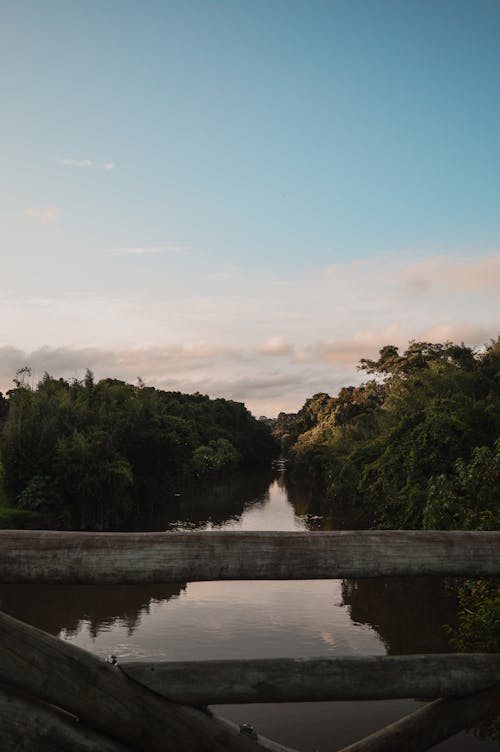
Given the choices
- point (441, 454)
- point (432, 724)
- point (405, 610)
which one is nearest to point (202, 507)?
point (441, 454)

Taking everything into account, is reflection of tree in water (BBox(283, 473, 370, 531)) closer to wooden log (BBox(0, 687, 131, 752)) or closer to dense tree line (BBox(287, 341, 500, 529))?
dense tree line (BBox(287, 341, 500, 529))

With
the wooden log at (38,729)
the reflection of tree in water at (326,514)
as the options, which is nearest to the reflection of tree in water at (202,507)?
the reflection of tree in water at (326,514)

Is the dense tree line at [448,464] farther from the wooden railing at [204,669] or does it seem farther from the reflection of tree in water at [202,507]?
the reflection of tree in water at [202,507]

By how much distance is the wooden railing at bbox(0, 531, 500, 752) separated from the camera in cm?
186

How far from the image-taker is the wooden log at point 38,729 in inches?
71.5

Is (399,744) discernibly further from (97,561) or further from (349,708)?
(349,708)

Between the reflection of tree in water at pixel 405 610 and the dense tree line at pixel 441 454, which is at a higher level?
the dense tree line at pixel 441 454

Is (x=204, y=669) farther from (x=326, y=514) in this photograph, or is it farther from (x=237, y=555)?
(x=326, y=514)

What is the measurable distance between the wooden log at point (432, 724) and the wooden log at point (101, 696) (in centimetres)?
55

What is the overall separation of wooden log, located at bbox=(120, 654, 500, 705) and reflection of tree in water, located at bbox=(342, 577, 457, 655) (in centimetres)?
987

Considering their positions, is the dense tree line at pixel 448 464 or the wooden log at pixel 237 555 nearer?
the wooden log at pixel 237 555

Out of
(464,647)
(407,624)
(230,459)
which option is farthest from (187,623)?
(230,459)

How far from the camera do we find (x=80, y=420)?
29.8m

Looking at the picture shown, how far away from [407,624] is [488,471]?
5.43 m
